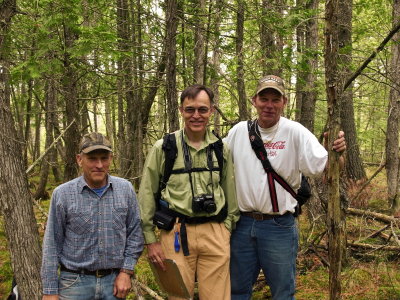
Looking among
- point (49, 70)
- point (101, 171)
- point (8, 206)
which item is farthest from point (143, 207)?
point (49, 70)

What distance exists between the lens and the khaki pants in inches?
128

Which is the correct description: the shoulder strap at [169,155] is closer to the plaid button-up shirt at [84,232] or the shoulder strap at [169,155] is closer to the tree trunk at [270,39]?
the plaid button-up shirt at [84,232]

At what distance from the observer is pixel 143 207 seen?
10.9ft

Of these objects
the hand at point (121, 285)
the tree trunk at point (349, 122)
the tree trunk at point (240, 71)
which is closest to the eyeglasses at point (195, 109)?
the hand at point (121, 285)

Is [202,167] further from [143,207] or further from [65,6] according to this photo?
[65,6]

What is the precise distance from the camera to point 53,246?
2930mm

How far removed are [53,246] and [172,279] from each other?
1048 millimetres

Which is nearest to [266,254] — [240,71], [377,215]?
[377,215]

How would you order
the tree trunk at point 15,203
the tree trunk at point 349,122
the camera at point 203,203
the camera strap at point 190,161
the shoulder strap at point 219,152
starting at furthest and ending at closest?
the tree trunk at point 349,122 < the tree trunk at point 15,203 < the shoulder strap at point 219,152 < the camera strap at point 190,161 < the camera at point 203,203

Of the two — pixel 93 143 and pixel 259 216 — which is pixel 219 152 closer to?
pixel 259 216

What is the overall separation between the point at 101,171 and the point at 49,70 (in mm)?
2655

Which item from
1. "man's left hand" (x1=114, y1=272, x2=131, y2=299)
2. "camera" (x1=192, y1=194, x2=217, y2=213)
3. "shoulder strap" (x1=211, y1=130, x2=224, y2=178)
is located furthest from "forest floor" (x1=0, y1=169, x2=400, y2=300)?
"shoulder strap" (x1=211, y1=130, x2=224, y2=178)

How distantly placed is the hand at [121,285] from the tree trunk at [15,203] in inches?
77.7

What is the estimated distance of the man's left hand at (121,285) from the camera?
119 inches
